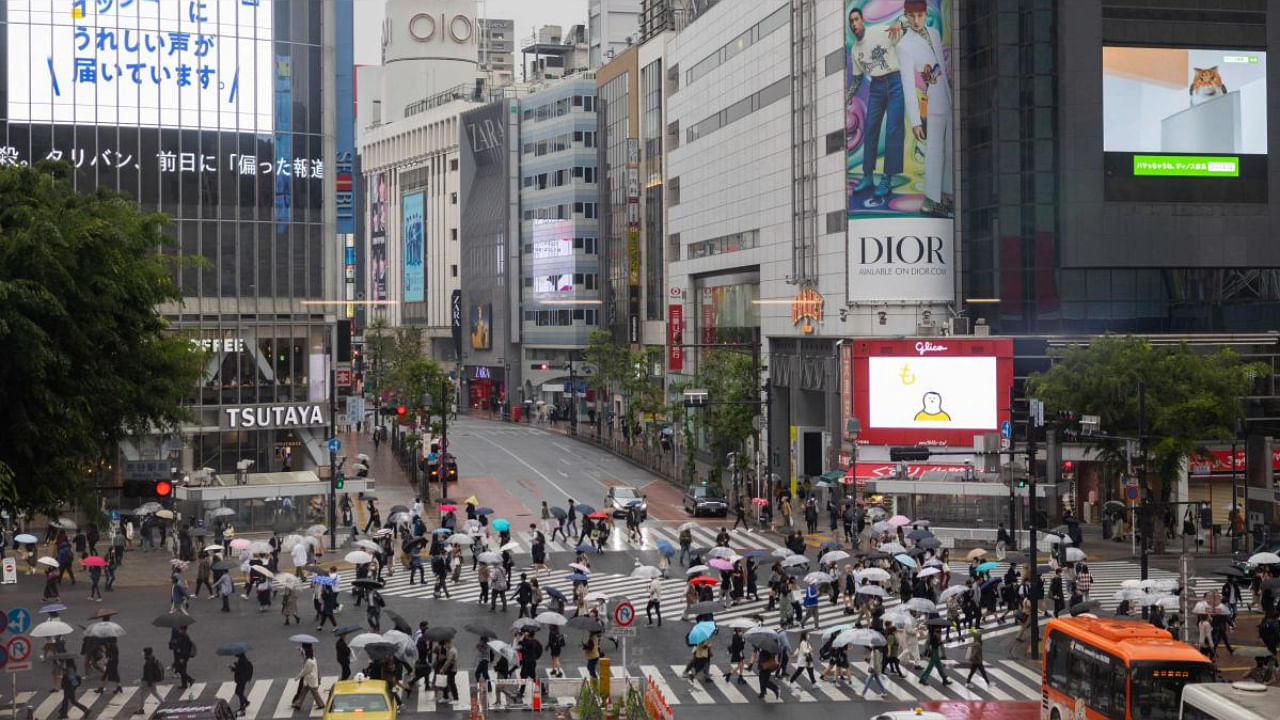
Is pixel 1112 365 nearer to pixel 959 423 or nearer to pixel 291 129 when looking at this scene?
pixel 959 423

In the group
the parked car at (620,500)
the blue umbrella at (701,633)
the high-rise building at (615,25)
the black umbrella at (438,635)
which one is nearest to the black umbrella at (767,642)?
the blue umbrella at (701,633)

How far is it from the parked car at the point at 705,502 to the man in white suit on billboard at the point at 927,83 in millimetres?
17324

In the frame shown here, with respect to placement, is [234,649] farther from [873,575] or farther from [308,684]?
[873,575]

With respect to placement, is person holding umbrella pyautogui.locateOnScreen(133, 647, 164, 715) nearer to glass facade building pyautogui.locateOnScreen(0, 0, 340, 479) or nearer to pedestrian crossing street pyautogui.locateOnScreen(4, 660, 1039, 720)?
pedestrian crossing street pyautogui.locateOnScreen(4, 660, 1039, 720)

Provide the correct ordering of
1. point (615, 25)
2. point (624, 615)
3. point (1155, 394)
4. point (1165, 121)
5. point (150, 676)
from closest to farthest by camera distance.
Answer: point (150, 676), point (624, 615), point (1155, 394), point (1165, 121), point (615, 25)

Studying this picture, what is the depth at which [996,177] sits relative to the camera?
70188mm

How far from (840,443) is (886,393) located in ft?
17.7

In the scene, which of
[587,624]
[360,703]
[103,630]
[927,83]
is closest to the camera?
[360,703]

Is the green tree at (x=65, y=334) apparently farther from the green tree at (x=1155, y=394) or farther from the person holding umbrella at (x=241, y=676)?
the green tree at (x=1155, y=394)

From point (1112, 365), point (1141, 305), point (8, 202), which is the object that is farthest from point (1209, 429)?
point (8, 202)

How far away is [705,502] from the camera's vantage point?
68062mm

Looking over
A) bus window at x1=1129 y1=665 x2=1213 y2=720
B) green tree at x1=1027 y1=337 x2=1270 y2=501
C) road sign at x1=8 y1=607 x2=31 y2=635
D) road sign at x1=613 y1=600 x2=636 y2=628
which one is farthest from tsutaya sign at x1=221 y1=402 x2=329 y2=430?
bus window at x1=1129 y1=665 x2=1213 y2=720

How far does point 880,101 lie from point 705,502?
21.1m

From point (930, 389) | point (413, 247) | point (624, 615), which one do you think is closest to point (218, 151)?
point (930, 389)
